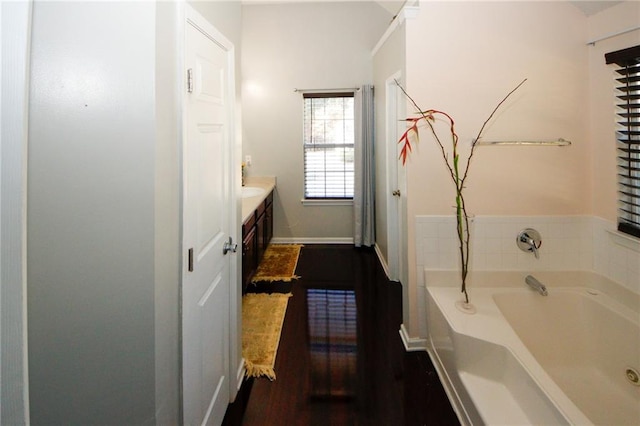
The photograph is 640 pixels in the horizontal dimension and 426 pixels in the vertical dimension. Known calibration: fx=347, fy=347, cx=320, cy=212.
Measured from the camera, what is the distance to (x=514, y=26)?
220 cm

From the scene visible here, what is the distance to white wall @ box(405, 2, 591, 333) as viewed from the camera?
7.18 feet

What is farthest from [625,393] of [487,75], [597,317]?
[487,75]

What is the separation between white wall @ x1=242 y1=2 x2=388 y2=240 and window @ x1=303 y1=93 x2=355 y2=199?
15 cm

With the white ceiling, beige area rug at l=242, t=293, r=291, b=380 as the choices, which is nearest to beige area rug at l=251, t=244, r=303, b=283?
beige area rug at l=242, t=293, r=291, b=380

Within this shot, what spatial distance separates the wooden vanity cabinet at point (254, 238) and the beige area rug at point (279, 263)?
0.20 meters

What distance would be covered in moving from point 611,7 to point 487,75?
72cm

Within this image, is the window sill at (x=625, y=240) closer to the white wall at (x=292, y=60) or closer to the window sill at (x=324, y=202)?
the window sill at (x=324, y=202)

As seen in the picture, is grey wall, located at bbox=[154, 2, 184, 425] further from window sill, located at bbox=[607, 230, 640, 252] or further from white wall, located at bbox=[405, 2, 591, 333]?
window sill, located at bbox=[607, 230, 640, 252]

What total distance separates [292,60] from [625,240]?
13.3ft

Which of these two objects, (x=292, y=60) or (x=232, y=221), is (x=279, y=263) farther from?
(x=292, y=60)

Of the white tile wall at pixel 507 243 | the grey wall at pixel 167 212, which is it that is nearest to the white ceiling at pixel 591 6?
the white tile wall at pixel 507 243

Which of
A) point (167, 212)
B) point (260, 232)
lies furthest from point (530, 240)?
point (260, 232)

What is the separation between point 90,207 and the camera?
101 cm

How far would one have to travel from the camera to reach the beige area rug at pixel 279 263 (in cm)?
376
